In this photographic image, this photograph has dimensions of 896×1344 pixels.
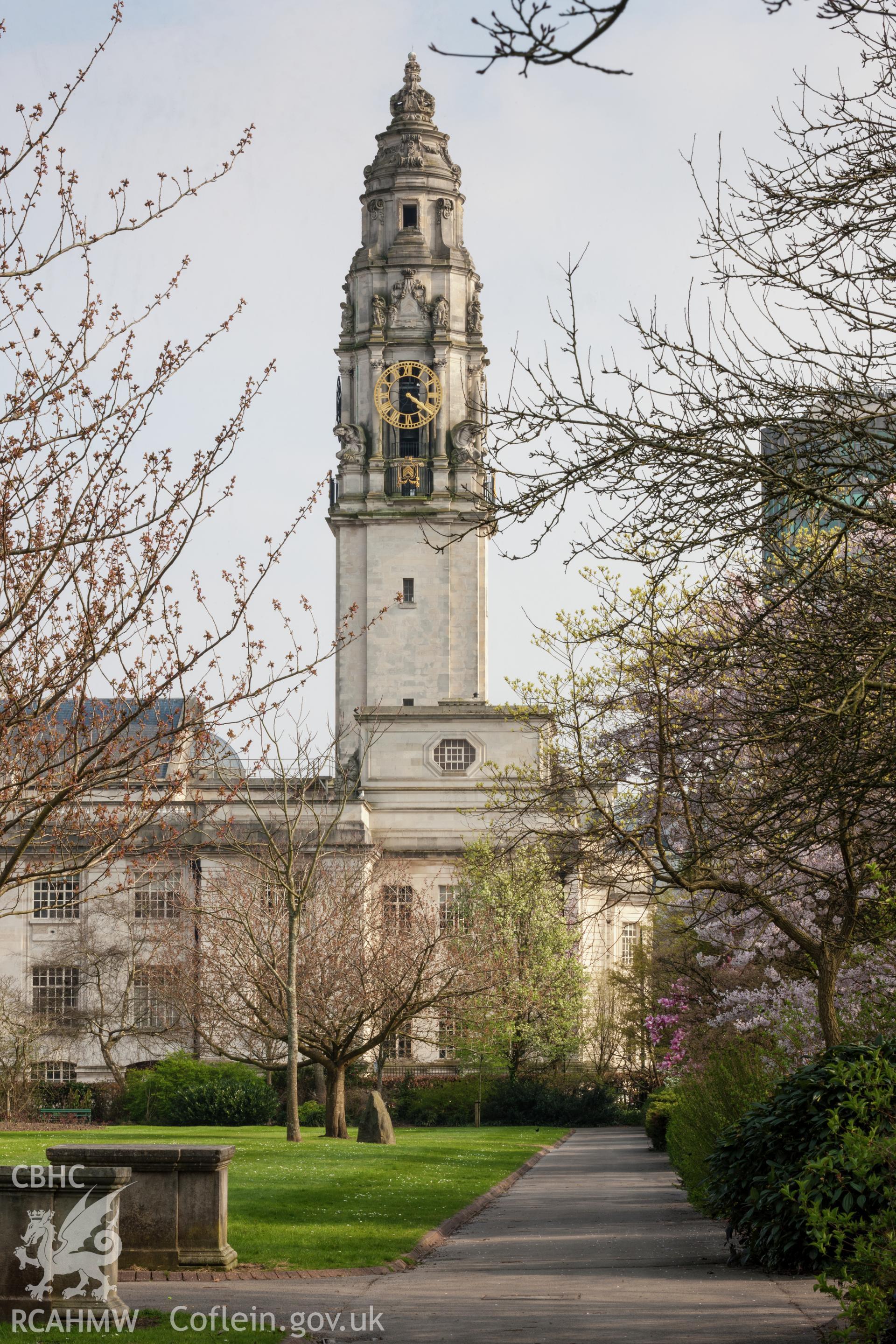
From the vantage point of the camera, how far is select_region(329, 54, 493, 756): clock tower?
233ft

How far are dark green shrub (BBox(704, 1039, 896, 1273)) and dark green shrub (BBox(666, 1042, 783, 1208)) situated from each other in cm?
150

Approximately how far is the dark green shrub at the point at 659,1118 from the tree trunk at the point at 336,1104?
22.5 ft

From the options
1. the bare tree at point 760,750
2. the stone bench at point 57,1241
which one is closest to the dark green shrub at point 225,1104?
the bare tree at point 760,750

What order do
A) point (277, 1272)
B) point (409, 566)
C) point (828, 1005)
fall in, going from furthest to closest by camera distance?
point (409, 566)
point (828, 1005)
point (277, 1272)

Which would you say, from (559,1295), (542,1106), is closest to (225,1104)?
(542,1106)

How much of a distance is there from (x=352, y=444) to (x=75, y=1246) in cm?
6407

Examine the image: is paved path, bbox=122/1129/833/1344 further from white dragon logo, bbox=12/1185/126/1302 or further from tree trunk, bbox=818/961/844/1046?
tree trunk, bbox=818/961/844/1046

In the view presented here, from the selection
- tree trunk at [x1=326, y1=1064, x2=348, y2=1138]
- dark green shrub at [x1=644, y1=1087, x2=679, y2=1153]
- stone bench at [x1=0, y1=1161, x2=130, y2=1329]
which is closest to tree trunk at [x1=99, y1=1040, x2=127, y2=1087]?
tree trunk at [x1=326, y1=1064, x2=348, y2=1138]

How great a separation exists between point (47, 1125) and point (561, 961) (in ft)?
55.5

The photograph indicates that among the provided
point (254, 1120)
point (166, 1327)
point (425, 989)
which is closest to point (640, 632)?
point (166, 1327)

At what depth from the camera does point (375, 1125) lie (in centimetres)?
3209

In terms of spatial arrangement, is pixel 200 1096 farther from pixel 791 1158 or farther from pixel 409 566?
pixel 409 566

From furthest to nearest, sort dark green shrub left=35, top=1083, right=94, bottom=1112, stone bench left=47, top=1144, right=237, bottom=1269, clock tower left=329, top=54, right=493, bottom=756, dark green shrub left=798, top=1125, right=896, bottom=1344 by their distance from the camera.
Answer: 1. clock tower left=329, top=54, right=493, bottom=756
2. dark green shrub left=35, top=1083, right=94, bottom=1112
3. stone bench left=47, top=1144, right=237, bottom=1269
4. dark green shrub left=798, top=1125, right=896, bottom=1344

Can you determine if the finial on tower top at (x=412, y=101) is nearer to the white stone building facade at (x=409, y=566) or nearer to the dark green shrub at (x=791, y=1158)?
the white stone building facade at (x=409, y=566)
